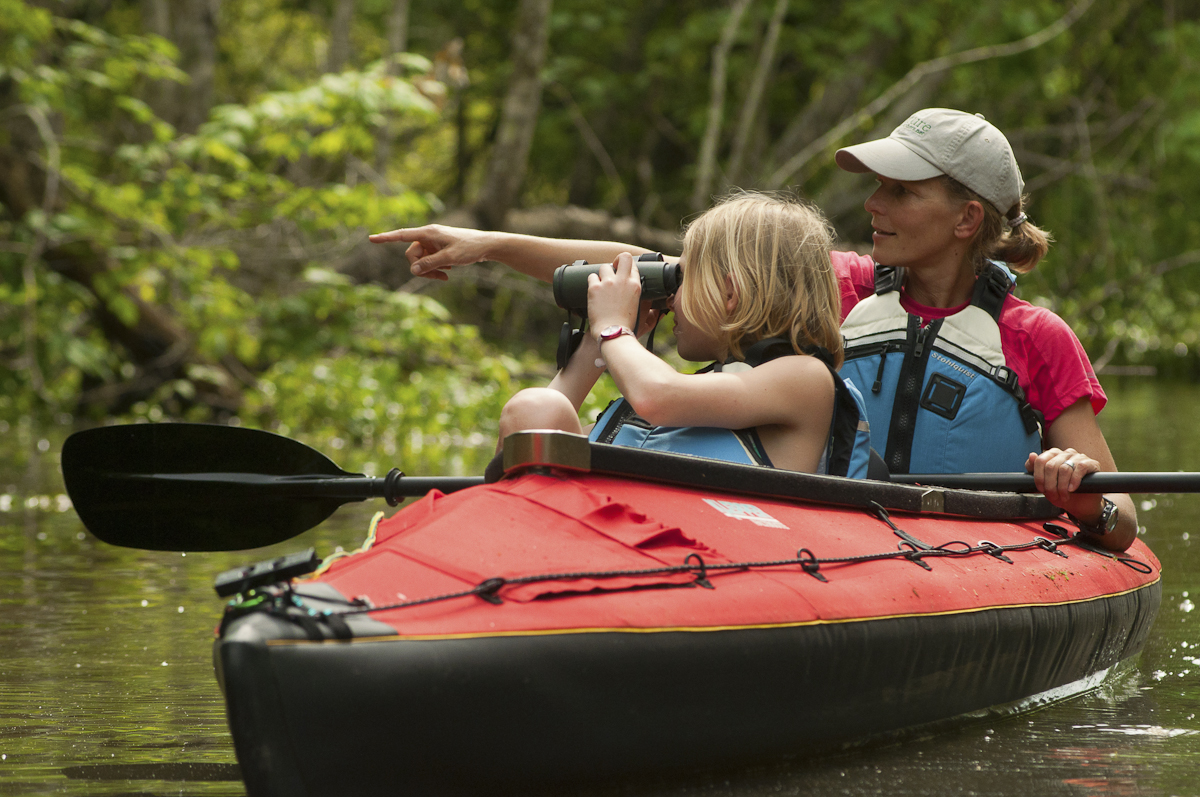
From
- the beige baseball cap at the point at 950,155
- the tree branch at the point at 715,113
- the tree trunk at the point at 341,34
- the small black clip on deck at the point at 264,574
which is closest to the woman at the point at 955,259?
the beige baseball cap at the point at 950,155

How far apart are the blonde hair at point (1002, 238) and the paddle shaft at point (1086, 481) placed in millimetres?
500

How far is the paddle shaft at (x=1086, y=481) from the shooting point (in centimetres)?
300

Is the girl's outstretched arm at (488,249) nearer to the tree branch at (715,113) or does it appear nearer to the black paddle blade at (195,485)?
the black paddle blade at (195,485)

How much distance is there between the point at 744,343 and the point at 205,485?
1.33 meters

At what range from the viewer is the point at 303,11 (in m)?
15.9

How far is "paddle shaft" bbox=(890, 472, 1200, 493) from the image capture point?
9.85 ft

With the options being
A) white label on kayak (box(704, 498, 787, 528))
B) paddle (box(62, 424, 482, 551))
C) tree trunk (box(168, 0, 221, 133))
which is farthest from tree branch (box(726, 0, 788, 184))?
white label on kayak (box(704, 498, 787, 528))

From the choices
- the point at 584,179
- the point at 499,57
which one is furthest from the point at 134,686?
the point at 499,57

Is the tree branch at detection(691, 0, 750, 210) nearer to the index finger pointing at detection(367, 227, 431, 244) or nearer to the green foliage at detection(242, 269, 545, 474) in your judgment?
the green foliage at detection(242, 269, 545, 474)

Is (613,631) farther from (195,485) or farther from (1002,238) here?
(1002,238)

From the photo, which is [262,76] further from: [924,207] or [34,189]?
[924,207]

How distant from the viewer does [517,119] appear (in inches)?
440

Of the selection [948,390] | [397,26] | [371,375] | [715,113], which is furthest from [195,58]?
[948,390]

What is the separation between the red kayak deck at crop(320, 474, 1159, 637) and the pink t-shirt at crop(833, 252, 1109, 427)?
0.65 m
